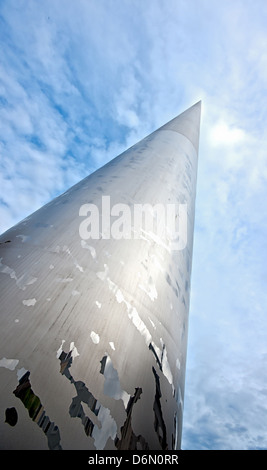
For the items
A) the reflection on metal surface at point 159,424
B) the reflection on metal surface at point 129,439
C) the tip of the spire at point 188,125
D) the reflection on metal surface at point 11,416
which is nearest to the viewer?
the reflection on metal surface at point 11,416

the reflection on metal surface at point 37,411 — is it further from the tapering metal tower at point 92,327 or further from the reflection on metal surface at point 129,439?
the reflection on metal surface at point 129,439

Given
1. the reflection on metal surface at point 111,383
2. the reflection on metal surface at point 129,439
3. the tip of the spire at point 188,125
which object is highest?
the tip of the spire at point 188,125

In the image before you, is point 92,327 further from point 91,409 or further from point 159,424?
point 159,424

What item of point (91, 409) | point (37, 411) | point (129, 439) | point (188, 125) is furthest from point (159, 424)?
point (188, 125)

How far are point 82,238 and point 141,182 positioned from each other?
34.8 inches

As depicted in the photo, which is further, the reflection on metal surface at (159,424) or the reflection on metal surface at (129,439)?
the reflection on metal surface at (159,424)

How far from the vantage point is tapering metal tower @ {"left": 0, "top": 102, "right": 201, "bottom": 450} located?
0.69 meters

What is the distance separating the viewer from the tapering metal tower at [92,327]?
2.26ft

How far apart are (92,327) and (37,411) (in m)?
0.31

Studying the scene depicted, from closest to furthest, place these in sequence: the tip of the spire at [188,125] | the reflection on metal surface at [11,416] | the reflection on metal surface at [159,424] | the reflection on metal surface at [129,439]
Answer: the reflection on metal surface at [11,416] < the reflection on metal surface at [129,439] < the reflection on metal surface at [159,424] < the tip of the spire at [188,125]

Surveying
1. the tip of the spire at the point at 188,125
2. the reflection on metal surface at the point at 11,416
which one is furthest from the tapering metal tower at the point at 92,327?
the tip of the spire at the point at 188,125

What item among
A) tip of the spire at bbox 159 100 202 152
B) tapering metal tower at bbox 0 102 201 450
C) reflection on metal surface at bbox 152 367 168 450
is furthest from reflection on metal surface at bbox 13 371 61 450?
tip of the spire at bbox 159 100 202 152
